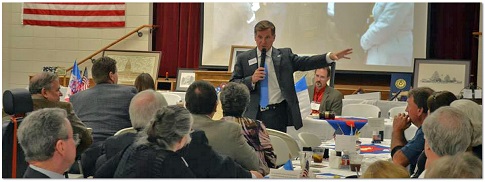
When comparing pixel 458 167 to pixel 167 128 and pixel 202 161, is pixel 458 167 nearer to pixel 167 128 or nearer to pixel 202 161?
pixel 167 128

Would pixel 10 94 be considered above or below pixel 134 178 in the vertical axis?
above

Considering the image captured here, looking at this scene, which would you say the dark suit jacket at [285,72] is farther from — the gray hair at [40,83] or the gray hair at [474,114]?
the gray hair at [474,114]

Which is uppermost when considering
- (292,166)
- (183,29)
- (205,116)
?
(183,29)

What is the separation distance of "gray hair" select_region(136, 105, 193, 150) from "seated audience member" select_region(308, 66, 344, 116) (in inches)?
168

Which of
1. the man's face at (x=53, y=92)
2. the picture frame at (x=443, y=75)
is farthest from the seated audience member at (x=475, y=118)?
the picture frame at (x=443, y=75)

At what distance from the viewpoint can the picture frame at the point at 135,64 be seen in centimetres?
970

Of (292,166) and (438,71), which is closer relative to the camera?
(292,166)

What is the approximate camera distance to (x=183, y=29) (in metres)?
10.6

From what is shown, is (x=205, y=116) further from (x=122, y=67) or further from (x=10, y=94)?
(x=122, y=67)

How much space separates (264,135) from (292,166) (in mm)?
262

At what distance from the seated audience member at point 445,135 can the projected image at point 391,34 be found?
7107 millimetres

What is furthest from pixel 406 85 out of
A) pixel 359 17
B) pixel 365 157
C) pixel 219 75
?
pixel 365 157

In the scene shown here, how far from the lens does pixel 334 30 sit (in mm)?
10008

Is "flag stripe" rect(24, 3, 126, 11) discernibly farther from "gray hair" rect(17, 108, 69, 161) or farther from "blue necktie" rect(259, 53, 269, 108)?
"gray hair" rect(17, 108, 69, 161)
